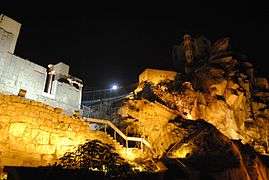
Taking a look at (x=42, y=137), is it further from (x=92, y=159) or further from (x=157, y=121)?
(x=157, y=121)

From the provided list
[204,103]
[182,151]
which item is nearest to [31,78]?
[182,151]

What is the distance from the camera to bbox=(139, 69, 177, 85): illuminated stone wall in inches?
1195

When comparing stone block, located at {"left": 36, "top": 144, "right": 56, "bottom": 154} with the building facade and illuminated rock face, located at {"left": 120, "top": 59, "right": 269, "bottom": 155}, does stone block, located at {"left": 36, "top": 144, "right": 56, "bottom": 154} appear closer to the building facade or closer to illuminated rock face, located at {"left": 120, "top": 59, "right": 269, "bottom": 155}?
the building facade

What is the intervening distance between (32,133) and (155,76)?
19.5 m

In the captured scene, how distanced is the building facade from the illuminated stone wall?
24.6 feet

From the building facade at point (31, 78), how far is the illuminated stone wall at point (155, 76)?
749 cm

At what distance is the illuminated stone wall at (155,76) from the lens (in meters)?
30.3

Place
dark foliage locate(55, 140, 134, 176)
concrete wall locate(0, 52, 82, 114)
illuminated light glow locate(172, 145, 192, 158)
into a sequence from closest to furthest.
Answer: dark foliage locate(55, 140, 134, 176) < illuminated light glow locate(172, 145, 192, 158) < concrete wall locate(0, 52, 82, 114)

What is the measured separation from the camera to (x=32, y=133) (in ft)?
41.9

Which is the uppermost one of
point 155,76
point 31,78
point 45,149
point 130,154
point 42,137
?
point 155,76

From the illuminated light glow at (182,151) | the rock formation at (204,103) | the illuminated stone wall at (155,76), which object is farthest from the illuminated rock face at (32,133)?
the illuminated stone wall at (155,76)

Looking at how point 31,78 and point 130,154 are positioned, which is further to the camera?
point 31,78

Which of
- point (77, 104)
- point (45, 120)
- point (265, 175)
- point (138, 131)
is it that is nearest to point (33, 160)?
point (45, 120)

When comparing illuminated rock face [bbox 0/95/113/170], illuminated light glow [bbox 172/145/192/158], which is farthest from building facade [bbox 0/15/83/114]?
illuminated light glow [bbox 172/145/192/158]
